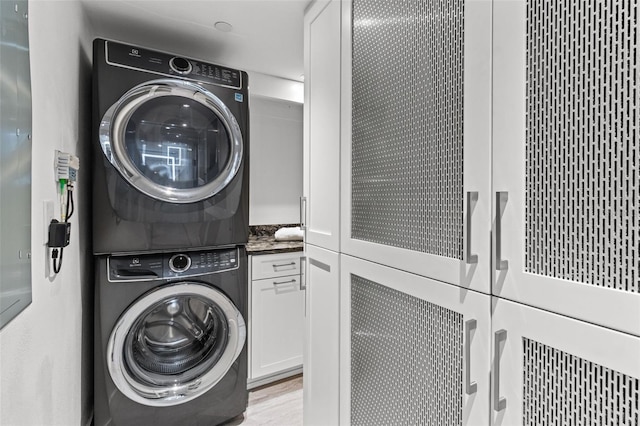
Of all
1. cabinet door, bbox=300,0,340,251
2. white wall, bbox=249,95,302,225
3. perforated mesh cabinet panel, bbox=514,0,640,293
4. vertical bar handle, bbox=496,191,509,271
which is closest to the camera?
perforated mesh cabinet panel, bbox=514,0,640,293

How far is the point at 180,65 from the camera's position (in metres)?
1.79

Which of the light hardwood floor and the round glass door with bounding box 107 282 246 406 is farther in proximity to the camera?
the light hardwood floor

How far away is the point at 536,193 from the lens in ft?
2.16

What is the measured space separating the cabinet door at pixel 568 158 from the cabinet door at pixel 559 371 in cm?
3

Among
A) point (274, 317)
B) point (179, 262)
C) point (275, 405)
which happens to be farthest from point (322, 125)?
point (275, 405)

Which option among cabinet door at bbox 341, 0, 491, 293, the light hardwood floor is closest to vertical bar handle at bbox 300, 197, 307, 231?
cabinet door at bbox 341, 0, 491, 293

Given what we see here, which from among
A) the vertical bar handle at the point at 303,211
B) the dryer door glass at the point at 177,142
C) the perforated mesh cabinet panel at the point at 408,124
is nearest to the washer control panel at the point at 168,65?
the dryer door glass at the point at 177,142

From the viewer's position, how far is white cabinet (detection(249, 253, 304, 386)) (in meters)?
2.20

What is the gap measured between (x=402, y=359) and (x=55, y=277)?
1218 mm

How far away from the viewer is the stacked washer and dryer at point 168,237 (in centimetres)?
163

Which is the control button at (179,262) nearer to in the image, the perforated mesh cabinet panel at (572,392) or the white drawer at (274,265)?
the white drawer at (274,265)

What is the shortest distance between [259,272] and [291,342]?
58cm

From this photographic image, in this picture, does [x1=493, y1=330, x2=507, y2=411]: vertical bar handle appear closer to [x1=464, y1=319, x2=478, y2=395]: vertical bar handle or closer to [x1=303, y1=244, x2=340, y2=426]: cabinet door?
[x1=464, y1=319, x2=478, y2=395]: vertical bar handle

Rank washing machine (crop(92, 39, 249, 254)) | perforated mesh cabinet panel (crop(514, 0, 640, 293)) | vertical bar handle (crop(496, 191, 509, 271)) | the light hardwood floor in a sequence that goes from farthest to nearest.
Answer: the light hardwood floor
washing machine (crop(92, 39, 249, 254))
vertical bar handle (crop(496, 191, 509, 271))
perforated mesh cabinet panel (crop(514, 0, 640, 293))
